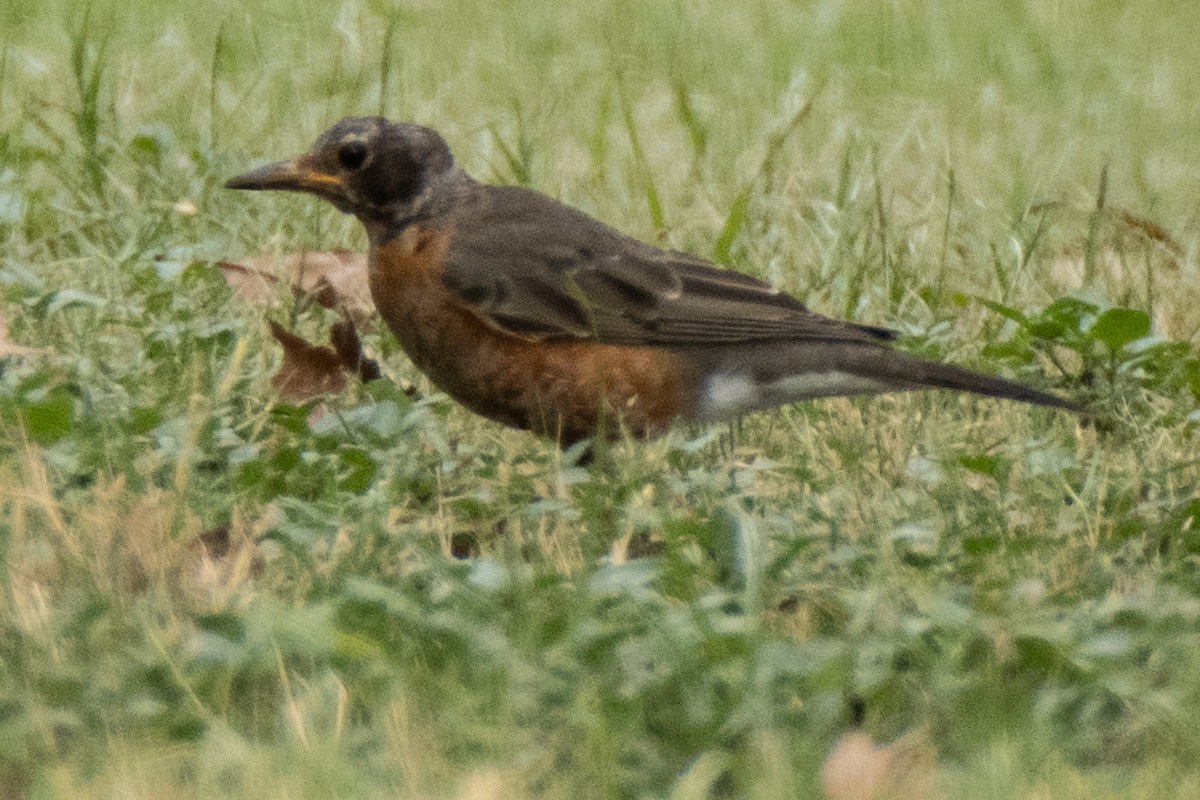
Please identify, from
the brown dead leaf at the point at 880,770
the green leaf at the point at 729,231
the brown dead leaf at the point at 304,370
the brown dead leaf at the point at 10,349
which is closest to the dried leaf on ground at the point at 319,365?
the brown dead leaf at the point at 304,370

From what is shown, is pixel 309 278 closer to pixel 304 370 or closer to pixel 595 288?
pixel 304 370

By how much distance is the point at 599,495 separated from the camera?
145 inches

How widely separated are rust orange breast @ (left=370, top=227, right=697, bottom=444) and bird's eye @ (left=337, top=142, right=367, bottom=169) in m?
0.23

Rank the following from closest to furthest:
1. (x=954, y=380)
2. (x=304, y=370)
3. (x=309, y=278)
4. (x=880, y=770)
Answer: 1. (x=880, y=770)
2. (x=954, y=380)
3. (x=304, y=370)
4. (x=309, y=278)

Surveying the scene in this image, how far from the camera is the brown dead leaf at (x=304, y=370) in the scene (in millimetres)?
4566

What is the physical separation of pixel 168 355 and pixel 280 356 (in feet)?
1.22

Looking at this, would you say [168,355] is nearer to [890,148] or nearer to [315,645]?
[315,645]

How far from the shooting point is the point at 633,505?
3605 mm

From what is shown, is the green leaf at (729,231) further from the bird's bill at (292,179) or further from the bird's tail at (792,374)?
the bird's bill at (292,179)

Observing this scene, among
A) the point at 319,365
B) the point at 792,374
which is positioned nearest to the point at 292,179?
the point at 319,365

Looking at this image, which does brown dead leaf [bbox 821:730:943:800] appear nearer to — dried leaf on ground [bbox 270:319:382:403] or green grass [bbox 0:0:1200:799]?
green grass [bbox 0:0:1200:799]

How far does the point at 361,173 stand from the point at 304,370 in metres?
0.49

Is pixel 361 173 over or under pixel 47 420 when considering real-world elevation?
over

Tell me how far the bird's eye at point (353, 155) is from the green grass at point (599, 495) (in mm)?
482
